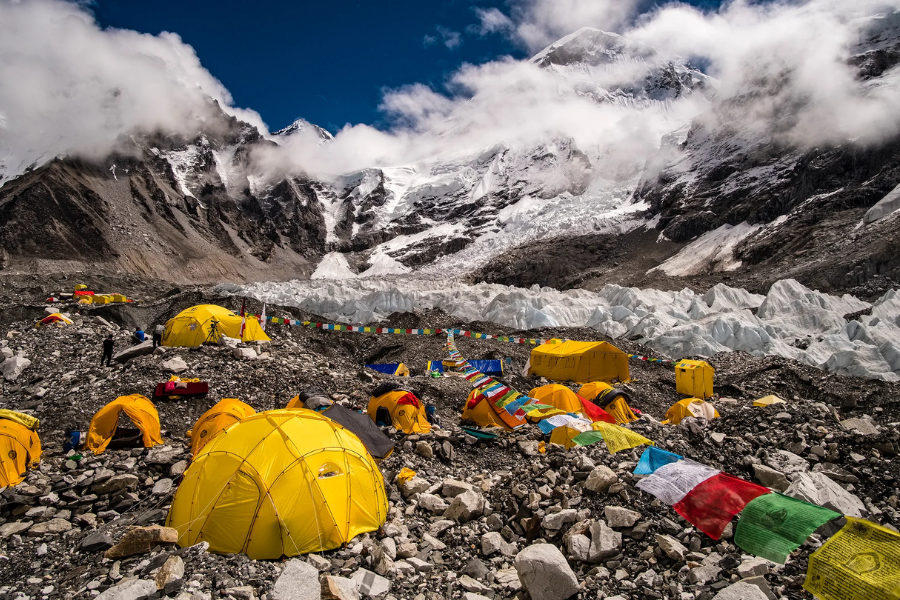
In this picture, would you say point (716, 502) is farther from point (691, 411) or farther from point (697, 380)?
point (697, 380)

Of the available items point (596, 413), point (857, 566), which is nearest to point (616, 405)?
point (596, 413)

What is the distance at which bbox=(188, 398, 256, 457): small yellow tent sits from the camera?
8750 mm

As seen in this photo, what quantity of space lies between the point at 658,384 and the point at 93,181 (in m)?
105

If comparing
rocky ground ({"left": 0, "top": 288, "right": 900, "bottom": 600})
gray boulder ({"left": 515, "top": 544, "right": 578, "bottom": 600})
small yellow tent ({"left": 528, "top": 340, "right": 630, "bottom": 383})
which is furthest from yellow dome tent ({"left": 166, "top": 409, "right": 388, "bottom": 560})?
small yellow tent ({"left": 528, "top": 340, "right": 630, "bottom": 383})

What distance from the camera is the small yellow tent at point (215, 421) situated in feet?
28.7

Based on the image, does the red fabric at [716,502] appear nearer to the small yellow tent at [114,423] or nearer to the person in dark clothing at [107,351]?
the small yellow tent at [114,423]

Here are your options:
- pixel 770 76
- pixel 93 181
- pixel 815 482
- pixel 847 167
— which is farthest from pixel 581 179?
pixel 815 482

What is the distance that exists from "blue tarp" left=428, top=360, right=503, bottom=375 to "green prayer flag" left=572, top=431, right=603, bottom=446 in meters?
11.0

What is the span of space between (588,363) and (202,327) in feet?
47.0

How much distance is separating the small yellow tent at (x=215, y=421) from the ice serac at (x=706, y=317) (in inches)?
775

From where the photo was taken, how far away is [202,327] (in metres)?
16.7

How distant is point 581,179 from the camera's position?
402ft

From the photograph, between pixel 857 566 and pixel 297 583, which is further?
pixel 297 583

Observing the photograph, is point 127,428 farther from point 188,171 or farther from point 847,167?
point 188,171
